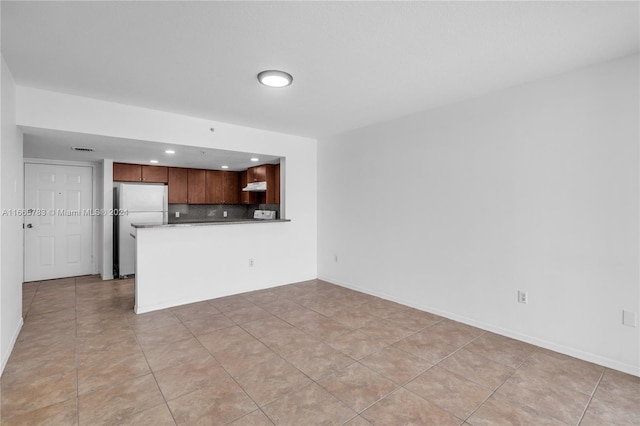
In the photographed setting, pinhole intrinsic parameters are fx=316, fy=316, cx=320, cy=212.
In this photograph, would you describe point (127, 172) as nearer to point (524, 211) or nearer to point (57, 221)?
point (57, 221)

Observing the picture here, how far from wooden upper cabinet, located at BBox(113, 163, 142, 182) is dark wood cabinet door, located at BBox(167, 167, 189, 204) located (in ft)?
1.78

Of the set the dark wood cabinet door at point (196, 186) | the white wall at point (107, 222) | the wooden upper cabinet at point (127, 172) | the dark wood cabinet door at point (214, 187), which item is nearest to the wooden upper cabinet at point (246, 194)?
the dark wood cabinet door at point (214, 187)

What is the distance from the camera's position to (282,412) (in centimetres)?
195

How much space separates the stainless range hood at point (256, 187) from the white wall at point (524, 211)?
2184 mm

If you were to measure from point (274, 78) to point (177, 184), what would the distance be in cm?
444

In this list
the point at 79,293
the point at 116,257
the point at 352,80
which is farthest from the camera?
the point at 116,257

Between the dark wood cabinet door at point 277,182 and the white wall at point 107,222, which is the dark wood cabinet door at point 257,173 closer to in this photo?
the dark wood cabinet door at point 277,182

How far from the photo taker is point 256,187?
19.9 feet

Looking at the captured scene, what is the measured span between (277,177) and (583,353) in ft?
15.1

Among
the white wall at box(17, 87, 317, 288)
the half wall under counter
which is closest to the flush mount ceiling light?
the white wall at box(17, 87, 317, 288)

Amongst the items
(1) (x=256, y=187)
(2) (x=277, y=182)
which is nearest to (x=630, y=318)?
(2) (x=277, y=182)

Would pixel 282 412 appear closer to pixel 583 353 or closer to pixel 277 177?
pixel 583 353

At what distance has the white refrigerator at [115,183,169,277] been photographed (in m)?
5.44

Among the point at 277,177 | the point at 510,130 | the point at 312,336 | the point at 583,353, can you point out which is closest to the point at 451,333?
the point at 583,353
